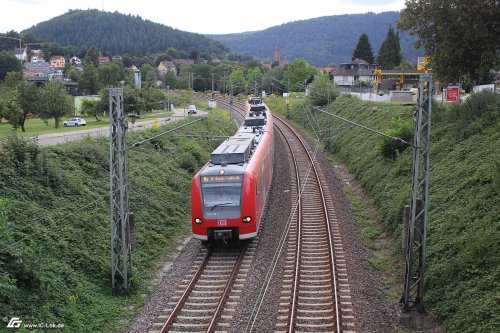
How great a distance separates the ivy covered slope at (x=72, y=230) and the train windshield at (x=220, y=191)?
275 centimetres

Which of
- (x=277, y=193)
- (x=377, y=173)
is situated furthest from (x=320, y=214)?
(x=377, y=173)

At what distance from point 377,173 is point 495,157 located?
9.40 meters

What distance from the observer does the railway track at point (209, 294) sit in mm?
12570

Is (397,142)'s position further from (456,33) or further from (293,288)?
(293,288)

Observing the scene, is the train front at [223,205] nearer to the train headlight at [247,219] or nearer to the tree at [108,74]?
the train headlight at [247,219]

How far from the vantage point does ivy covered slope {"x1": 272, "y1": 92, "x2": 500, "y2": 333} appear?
1220 centimetres

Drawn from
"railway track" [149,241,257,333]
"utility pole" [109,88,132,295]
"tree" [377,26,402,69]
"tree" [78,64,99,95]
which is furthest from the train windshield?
"tree" [377,26,402,69]

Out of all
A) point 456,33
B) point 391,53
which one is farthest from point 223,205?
point 391,53

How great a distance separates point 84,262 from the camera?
14.8 meters

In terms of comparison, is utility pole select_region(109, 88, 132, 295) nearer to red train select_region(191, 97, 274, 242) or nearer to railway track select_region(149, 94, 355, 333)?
railway track select_region(149, 94, 355, 333)

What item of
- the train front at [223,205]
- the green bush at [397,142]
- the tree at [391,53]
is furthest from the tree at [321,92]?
the tree at [391,53]

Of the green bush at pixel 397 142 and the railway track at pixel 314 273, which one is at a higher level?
the green bush at pixel 397 142

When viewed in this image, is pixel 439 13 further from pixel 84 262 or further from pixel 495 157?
pixel 84 262

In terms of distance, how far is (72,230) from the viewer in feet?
51.5
